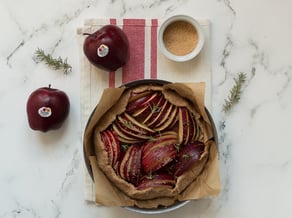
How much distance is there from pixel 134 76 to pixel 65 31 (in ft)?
0.48

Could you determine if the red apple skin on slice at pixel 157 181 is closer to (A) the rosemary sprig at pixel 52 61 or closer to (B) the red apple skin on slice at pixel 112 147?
(B) the red apple skin on slice at pixel 112 147

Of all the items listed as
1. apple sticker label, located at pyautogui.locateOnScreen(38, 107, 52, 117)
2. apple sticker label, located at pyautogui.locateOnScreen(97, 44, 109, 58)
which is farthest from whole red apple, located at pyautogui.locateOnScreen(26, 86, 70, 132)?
apple sticker label, located at pyautogui.locateOnScreen(97, 44, 109, 58)

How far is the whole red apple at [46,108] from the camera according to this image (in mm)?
987

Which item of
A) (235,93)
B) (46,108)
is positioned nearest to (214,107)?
(235,93)

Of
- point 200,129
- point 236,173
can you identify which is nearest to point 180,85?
point 200,129

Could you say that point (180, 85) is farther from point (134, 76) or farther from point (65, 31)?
point (65, 31)

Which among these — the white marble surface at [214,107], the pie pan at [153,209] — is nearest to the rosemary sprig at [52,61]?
the white marble surface at [214,107]

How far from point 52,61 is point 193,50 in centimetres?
25

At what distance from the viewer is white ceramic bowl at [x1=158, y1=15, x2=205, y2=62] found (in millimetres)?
Answer: 1011

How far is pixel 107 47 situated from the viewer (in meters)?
0.97

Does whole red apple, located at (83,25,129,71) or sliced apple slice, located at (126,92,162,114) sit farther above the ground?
whole red apple, located at (83,25,129,71)

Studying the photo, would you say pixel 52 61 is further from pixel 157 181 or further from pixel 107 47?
pixel 157 181

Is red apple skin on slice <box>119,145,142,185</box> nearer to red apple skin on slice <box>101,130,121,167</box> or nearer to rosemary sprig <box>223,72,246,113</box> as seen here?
red apple skin on slice <box>101,130,121,167</box>

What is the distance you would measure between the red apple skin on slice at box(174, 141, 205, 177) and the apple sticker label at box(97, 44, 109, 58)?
0.20 m
